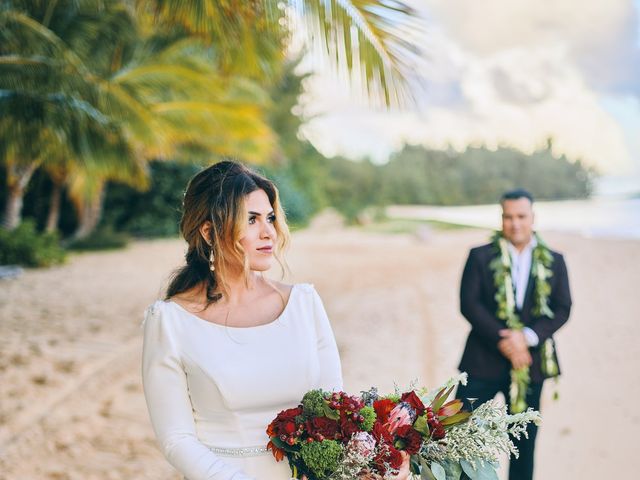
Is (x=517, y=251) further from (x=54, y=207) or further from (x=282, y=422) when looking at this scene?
(x=54, y=207)

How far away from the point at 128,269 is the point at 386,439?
13.6m

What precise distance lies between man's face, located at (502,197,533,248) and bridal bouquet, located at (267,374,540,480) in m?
2.30

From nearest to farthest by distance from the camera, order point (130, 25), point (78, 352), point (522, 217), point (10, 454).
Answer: point (522, 217)
point (10, 454)
point (78, 352)
point (130, 25)

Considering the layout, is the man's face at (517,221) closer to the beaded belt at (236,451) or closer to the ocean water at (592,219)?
the beaded belt at (236,451)

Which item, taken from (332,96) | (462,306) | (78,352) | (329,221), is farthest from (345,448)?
(332,96)

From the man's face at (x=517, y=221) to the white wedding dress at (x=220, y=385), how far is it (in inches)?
96.5

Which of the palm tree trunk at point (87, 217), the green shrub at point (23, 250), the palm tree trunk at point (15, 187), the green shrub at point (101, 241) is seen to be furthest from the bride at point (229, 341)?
the palm tree trunk at point (87, 217)

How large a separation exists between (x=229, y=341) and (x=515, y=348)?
2485 millimetres

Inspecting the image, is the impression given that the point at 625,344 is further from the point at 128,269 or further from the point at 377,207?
the point at 377,207

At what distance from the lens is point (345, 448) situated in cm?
182

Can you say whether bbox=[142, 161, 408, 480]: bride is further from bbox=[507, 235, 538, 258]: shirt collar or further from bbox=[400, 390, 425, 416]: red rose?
bbox=[507, 235, 538, 258]: shirt collar

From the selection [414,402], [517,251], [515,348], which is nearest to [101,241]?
[517,251]

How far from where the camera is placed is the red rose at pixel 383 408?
1.92 meters

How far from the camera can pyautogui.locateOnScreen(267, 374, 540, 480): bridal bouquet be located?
182 cm
